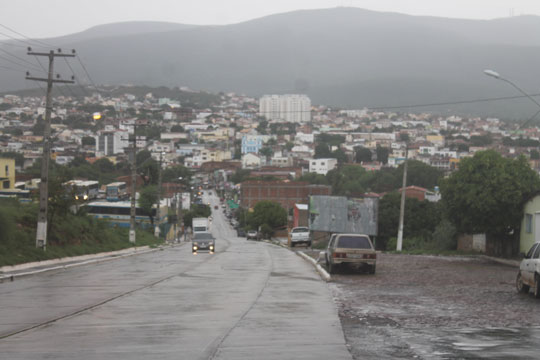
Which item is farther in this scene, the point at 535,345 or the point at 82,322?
the point at 82,322

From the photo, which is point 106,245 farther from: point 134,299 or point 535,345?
point 535,345

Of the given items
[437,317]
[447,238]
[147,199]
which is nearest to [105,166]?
[147,199]

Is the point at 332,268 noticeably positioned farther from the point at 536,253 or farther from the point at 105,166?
the point at 105,166

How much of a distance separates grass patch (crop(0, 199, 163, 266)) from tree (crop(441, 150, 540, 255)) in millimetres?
20249

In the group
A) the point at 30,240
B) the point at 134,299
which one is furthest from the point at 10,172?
the point at 134,299

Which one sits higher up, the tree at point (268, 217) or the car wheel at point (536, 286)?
the car wheel at point (536, 286)

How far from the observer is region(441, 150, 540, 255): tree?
126ft

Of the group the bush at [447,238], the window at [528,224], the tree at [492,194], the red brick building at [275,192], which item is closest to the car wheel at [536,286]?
the window at [528,224]

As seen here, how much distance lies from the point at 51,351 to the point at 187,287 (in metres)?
10.5

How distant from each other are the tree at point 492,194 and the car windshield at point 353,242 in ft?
43.6

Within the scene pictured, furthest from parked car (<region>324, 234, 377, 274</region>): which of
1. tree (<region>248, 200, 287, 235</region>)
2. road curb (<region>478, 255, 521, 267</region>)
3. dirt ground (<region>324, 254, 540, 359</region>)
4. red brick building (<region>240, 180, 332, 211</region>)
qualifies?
red brick building (<region>240, 180, 332, 211</region>)

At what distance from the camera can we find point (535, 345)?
1110cm

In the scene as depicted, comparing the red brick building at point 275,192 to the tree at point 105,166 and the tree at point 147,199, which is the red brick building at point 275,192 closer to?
the tree at point 147,199

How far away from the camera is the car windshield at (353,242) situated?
2755cm
